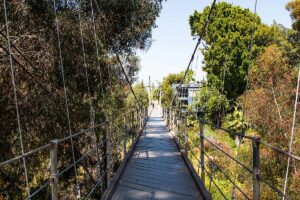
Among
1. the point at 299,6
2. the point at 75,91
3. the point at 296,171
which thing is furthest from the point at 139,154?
the point at 299,6

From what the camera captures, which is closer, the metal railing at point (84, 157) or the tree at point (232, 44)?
the metal railing at point (84, 157)

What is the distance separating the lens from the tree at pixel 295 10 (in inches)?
898

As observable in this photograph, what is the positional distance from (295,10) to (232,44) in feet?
14.7

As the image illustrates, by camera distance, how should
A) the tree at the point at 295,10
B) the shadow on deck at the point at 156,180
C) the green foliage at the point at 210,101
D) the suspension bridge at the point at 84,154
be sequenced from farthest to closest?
the green foliage at the point at 210,101, the tree at the point at 295,10, the shadow on deck at the point at 156,180, the suspension bridge at the point at 84,154

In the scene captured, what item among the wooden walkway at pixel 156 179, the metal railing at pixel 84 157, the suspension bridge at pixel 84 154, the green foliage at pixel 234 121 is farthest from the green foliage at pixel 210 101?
the wooden walkway at pixel 156 179

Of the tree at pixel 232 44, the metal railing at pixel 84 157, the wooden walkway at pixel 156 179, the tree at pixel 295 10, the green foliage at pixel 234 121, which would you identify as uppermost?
the tree at pixel 295 10

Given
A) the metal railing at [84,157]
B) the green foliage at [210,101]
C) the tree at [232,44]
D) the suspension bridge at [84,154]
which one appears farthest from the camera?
the green foliage at [210,101]

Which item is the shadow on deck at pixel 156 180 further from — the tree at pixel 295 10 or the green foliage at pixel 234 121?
the tree at pixel 295 10

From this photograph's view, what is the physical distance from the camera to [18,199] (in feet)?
19.5

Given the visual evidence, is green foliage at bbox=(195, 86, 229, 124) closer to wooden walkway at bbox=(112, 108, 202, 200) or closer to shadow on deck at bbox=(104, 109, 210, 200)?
wooden walkway at bbox=(112, 108, 202, 200)

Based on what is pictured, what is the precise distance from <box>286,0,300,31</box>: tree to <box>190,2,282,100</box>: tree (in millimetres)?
1790

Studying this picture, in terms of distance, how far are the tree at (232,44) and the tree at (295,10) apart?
1790 mm

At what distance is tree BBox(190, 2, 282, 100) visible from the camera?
2361cm

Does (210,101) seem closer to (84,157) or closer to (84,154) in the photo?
(84,157)
